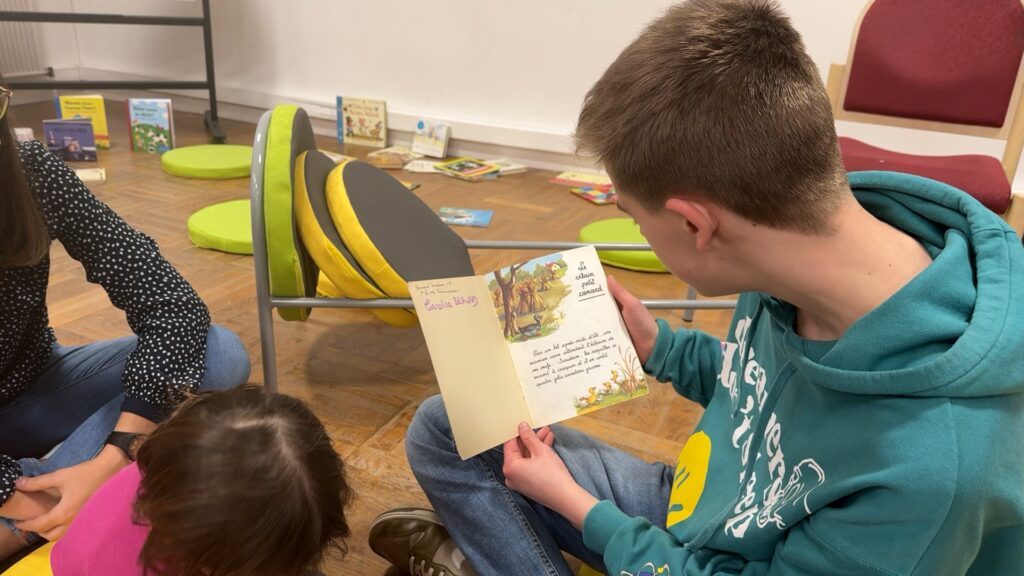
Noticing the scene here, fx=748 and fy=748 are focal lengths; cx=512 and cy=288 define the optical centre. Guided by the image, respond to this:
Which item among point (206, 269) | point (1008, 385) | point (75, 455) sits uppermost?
point (1008, 385)

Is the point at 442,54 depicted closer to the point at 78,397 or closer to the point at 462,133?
the point at 462,133

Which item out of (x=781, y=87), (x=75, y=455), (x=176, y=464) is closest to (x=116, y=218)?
(x=75, y=455)

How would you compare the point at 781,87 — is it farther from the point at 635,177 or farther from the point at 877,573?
the point at 877,573

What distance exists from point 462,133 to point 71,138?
5.51 ft

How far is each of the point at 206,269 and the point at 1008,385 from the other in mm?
2075

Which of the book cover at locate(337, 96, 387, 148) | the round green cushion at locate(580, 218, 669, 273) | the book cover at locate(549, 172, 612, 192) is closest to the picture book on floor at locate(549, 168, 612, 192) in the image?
the book cover at locate(549, 172, 612, 192)

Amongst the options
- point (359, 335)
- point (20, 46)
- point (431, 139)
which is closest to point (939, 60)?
point (359, 335)

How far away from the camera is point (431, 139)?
3574 millimetres

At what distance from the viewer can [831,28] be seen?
2.86m

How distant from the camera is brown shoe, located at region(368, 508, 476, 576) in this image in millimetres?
1077

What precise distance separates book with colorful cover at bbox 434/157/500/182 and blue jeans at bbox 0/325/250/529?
→ 2066 mm

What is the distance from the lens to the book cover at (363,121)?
3701mm

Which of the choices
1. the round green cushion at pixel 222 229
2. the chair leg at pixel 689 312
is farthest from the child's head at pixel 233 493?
the round green cushion at pixel 222 229

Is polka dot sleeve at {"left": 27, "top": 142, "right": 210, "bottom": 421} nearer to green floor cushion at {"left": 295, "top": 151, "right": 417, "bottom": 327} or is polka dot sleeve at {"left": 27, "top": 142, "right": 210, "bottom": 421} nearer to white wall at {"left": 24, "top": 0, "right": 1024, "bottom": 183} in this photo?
green floor cushion at {"left": 295, "top": 151, "right": 417, "bottom": 327}
